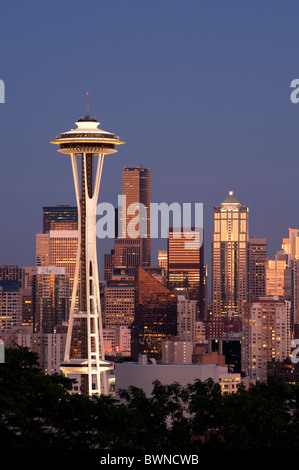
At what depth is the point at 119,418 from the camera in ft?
107

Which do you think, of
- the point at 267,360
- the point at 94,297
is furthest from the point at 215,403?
the point at 267,360

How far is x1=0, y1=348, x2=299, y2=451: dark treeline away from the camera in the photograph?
102 ft

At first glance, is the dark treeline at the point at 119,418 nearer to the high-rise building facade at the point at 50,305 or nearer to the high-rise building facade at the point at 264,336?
the high-rise building facade at the point at 264,336

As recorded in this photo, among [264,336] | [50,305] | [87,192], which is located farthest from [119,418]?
[50,305]

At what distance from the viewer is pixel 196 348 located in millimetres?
171000

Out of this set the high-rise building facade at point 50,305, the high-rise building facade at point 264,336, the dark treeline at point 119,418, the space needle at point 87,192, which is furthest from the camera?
the high-rise building facade at point 50,305

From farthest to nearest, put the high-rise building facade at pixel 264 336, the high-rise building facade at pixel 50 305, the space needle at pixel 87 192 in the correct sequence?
the high-rise building facade at pixel 50 305, the high-rise building facade at pixel 264 336, the space needle at pixel 87 192

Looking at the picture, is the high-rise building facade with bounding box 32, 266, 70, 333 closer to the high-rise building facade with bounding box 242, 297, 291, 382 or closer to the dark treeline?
the high-rise building facade with bounding box 242, 297, 291, 382

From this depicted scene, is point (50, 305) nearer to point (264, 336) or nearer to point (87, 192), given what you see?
point (264, 336)

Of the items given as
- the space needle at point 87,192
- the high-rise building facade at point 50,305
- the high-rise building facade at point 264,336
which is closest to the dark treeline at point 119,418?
the space needle at point 87,192

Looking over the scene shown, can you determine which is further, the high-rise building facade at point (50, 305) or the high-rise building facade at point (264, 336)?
the high-rise building facade at point (50, 305)

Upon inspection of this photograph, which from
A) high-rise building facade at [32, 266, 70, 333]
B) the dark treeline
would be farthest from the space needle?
high-rise building facade at [32, 266, 70, 333]

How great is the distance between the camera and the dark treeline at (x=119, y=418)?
31.0 meters
